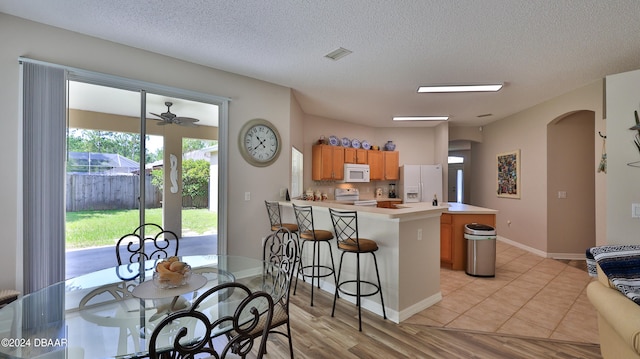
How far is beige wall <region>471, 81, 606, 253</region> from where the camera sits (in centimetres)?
400

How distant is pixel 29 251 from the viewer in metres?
2.43

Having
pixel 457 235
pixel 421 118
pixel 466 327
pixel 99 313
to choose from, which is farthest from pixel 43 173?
pixel 421 118

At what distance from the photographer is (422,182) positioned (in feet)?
21.7

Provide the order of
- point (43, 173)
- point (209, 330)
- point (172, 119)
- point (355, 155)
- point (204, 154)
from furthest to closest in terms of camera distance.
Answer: point (355, 155) < point (204, 154) < point (172, 119) < point (43, 173) < point (209, 330)

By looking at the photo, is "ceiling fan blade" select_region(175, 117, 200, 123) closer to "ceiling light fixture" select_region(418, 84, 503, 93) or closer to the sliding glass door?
the sliding glass door

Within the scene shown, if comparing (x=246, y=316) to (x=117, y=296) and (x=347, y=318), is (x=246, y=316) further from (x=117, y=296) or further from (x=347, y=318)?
(x=347, y=318)

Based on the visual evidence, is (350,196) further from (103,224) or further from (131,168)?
(103,224)

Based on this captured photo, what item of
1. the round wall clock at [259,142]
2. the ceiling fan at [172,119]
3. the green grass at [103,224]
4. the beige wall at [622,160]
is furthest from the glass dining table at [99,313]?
the beige wall at [622,160]

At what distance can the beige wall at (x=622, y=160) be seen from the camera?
222 centimetres

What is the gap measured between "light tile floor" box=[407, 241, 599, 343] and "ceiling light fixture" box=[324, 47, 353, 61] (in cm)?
286

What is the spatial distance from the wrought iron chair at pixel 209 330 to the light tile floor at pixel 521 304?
1956mm

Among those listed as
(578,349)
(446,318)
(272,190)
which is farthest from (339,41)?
(578,349)

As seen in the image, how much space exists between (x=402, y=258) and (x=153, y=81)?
3296mm

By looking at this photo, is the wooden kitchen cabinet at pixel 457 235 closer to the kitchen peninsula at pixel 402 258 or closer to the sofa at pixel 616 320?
the kitchen peninsula at pixel 402 258
